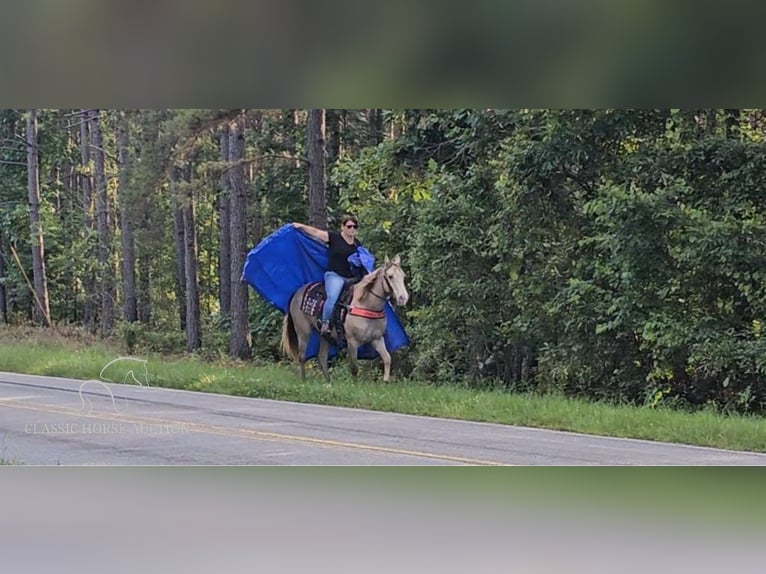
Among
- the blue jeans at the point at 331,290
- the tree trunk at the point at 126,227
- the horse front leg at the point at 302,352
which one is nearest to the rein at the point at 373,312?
the blue jeans at the point at 331,290

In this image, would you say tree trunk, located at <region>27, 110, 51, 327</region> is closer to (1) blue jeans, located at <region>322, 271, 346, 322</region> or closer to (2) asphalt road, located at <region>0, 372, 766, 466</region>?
(2) asphalt road, located at <region>0, 372, 766, 466</region>

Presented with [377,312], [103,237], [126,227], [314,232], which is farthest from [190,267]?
[377,312]

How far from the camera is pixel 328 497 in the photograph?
568 cm

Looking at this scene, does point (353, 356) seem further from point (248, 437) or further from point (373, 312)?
point (248, 437)

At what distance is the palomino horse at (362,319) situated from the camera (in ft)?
Result: 20.7

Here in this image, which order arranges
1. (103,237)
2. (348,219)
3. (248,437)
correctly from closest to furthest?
1. (248,437)
2. (103,237)
3. (348,219)

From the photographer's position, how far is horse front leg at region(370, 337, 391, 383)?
21.1 ft

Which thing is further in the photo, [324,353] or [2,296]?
[324,353]

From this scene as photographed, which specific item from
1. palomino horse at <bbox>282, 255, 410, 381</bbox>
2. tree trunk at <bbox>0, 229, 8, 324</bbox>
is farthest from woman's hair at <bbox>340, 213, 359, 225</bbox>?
tree trunk at <bbox>0, 229, 8, 324</bbox>

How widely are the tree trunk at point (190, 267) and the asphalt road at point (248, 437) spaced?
435 mm

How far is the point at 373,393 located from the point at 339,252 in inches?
43.2

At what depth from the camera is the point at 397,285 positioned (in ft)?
20.7
